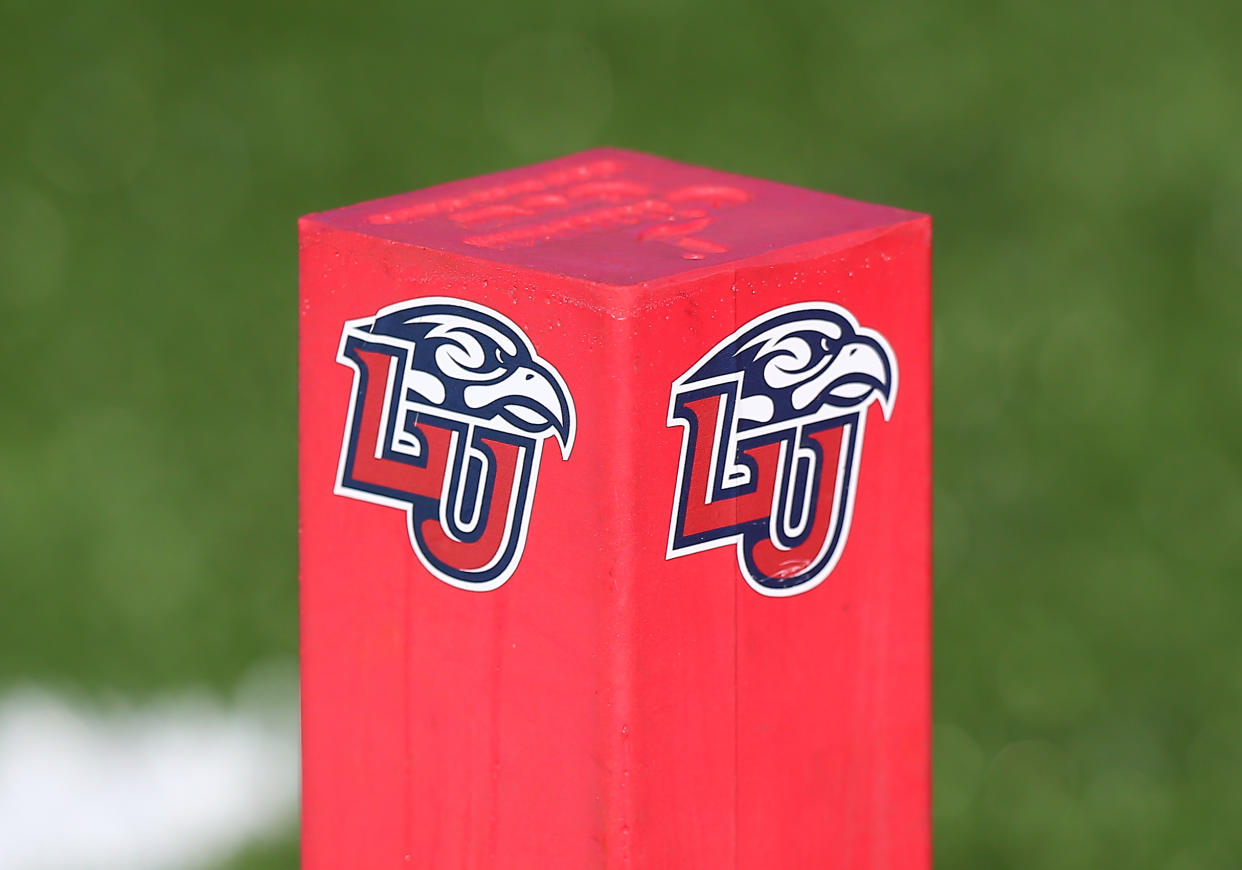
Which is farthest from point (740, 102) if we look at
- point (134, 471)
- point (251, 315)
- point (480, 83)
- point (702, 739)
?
point (702, 739)

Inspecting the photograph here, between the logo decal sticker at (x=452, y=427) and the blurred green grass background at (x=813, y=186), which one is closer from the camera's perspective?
the logo decal sticker at (x=452, y=427)

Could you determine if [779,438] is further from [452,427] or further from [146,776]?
[146,776]

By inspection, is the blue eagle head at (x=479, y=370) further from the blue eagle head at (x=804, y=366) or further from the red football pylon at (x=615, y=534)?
the blue eagle head at (x=804, y=366)

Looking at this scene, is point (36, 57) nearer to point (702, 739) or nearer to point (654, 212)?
point (654, 212)

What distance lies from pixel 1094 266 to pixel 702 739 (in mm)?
3554

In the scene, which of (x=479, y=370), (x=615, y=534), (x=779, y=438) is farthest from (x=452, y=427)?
(x=779, y=438)

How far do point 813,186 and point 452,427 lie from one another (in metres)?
3.46

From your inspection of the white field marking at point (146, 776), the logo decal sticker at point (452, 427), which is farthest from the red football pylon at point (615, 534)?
the white field marking at point (146, 776)

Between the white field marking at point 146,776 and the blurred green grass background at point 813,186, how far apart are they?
0.11 m

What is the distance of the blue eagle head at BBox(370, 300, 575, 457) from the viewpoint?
3.29 metres

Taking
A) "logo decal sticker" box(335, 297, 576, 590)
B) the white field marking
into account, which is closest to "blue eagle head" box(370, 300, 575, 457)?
"logo decal sticker" box(335, 297, 576, 590)

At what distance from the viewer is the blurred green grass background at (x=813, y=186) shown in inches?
245

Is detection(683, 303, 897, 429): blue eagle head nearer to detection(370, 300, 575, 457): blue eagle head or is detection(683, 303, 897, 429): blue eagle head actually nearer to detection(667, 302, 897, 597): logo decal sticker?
detection(667, 302, 897, 597): logo decal sticker

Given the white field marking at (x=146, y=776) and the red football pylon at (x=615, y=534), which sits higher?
the red football pylon at (x=615, y=534)
